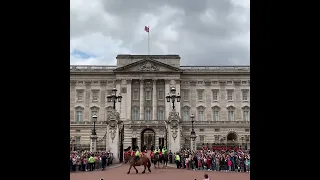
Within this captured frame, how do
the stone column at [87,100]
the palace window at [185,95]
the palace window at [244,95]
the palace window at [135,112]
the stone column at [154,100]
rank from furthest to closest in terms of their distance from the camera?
the palace window at [244,95]
the palace window at [185,95]
the stone column at [87,100]
the palace window at [135,112]
the stone column at [154,100]

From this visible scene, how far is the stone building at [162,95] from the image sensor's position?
65812 millimetres

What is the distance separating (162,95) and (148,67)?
568cm

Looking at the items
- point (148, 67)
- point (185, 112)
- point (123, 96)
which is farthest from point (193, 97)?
point (123, 96)

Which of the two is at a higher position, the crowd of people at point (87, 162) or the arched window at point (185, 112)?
the arched window at point (185, 112)

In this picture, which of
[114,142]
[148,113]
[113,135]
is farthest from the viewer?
[148,113]

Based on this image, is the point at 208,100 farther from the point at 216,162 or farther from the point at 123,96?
the point at 216,162

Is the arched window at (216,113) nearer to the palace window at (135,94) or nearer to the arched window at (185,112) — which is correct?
the arched window at (185,112)

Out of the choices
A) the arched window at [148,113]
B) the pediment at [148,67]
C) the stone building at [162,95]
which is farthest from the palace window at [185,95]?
the arched window at [148,113]

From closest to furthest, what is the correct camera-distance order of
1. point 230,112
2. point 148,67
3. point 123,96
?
point 123,96, point 148,67, point 230,112

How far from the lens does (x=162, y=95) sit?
6738cm

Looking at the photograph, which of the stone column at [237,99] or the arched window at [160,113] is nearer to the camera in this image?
the arched window at [160,113]
